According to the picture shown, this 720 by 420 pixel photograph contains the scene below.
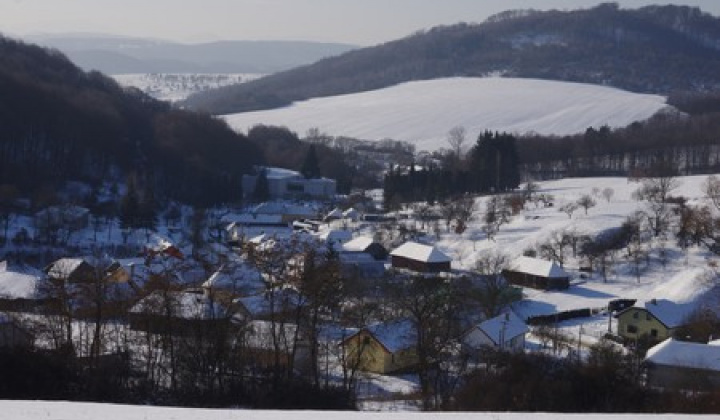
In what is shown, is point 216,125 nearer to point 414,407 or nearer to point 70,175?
point 70,175

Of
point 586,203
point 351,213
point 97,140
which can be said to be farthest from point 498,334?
point 97,140

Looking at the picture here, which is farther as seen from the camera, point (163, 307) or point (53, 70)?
point (53, 70)

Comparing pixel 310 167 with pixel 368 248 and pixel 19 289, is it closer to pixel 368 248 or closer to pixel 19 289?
pixel 368 248

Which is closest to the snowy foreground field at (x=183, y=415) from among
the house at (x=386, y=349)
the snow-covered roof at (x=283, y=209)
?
the house at (x=386, y=349)

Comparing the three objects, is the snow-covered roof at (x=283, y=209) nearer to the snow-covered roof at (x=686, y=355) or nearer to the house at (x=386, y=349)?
the house at (x=386, y=349)

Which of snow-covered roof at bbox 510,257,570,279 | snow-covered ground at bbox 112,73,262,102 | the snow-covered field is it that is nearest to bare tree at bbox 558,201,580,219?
snow-covered roof at bbox 510,257,570,279

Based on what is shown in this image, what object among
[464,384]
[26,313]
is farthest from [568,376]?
[26,313]

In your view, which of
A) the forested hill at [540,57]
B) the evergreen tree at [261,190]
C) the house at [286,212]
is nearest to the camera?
the house at [286,212]
